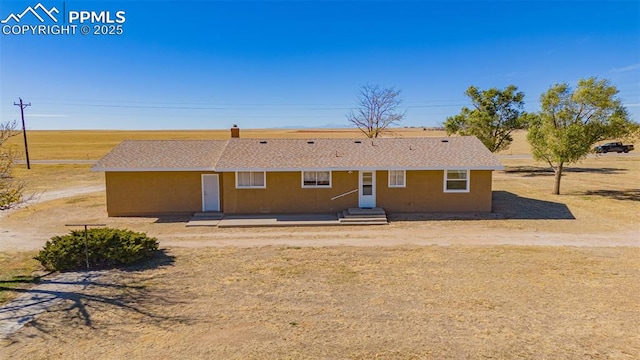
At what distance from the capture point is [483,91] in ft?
123

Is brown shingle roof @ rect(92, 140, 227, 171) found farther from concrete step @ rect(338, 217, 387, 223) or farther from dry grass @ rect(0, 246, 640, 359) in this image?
dry grass @ rect(0, 246, 640, 359)

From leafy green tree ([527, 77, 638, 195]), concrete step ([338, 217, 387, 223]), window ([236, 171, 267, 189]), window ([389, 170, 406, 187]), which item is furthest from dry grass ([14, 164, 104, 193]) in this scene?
leafy green tree ([527, 77, 638, 195])

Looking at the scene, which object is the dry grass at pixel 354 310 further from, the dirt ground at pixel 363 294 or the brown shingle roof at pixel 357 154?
the brown shingle roof at pixel 357 154

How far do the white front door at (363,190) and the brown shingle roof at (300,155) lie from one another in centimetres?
63

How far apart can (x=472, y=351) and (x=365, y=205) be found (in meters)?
12.8

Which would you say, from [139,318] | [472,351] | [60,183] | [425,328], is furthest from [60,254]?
[60,183]

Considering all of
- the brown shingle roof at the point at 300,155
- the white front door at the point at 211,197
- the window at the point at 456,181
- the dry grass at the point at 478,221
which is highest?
the brown shingle roof at the point at 300,155

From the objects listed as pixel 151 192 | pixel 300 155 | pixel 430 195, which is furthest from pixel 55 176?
pixel 430 195

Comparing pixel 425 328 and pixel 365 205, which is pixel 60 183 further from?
pixel 425 328

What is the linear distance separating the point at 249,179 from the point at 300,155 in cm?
301

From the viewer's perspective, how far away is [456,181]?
20.1 m

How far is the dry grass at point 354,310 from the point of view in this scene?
759 cm

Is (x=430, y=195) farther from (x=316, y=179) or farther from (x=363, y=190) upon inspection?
(x=316, y=179)

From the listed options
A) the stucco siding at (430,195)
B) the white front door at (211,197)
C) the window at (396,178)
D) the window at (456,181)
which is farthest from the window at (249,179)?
the window at (456,181)
